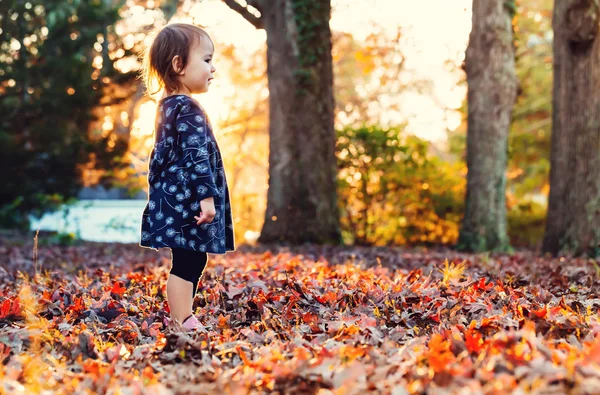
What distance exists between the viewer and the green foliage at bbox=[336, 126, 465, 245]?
13.0m

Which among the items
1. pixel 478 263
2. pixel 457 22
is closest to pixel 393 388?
pixel 478 263

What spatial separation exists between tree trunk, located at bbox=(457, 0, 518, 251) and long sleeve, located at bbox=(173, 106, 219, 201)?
7806 millimetres

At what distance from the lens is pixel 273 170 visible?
1098 centimetres

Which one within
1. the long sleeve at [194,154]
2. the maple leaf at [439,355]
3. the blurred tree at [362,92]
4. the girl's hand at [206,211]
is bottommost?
the maple leaf at [439,355]

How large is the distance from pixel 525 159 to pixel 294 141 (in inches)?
608

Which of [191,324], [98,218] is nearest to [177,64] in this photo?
[191,324]

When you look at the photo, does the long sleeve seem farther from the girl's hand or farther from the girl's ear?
the girl's ear

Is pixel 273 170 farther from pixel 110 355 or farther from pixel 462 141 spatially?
pixel 462 141

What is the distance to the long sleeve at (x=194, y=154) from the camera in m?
3.60

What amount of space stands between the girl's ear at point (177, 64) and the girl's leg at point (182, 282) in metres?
0.92

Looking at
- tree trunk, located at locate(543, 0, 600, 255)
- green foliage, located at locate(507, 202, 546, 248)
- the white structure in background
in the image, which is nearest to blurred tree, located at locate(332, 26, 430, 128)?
the white structure in background

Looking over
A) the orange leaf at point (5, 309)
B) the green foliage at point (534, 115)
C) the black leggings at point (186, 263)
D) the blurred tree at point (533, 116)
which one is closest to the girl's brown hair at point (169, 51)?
the black leggings at point (186, 263)

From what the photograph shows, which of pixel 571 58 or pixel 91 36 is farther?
pixel 91 36

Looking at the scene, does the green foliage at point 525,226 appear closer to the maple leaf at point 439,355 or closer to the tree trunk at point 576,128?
the tree trunk at point 576,128
